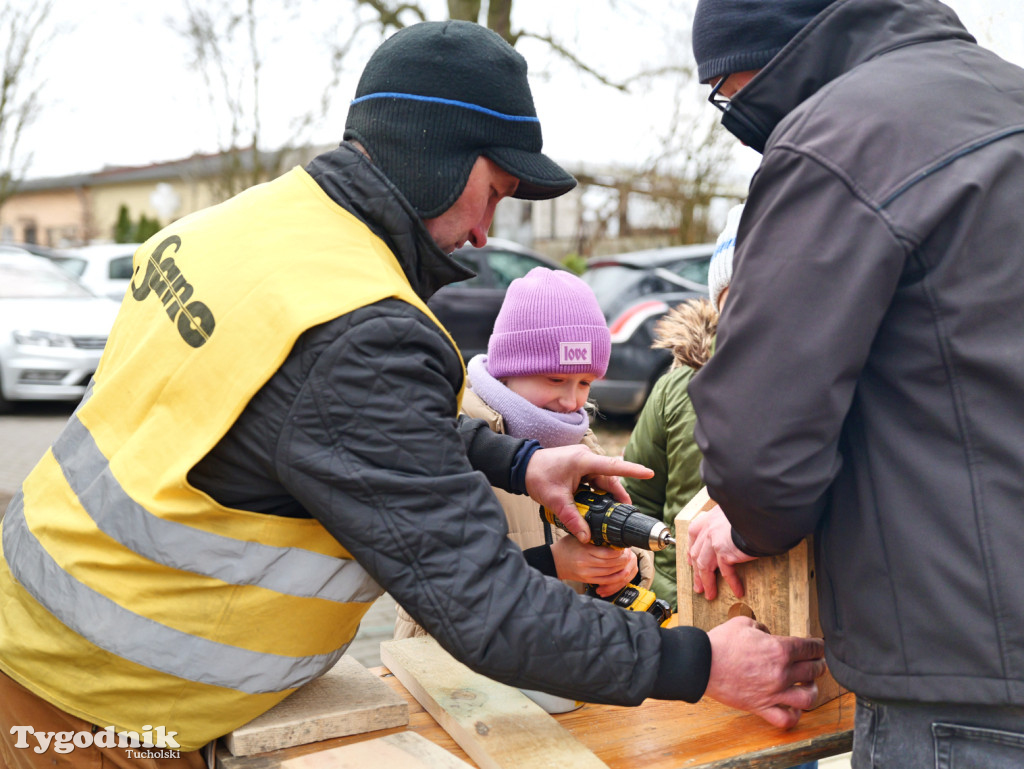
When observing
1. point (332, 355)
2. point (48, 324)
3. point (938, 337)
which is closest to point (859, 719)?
point (938, 337)

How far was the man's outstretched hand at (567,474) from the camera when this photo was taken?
2004mm

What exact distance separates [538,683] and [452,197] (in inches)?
33.2

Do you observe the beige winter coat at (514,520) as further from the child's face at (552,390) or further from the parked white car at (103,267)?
the parked white car at (103,267)

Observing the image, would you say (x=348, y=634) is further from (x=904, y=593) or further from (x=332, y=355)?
(x=904, y=593)

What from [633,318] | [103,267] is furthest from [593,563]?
[103,267]

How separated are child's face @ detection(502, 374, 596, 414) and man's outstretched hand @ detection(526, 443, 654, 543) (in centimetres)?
58

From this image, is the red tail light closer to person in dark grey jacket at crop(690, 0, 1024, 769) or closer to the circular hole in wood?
the circular hole in wood

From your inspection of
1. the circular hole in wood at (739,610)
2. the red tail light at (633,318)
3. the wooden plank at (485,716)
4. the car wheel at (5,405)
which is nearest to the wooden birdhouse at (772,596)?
the circular hole in wood at (739,610)

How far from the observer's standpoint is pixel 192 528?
1440mm

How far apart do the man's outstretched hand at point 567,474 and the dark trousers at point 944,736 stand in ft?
2.43

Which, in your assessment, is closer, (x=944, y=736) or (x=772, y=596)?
(x=944, y=736)

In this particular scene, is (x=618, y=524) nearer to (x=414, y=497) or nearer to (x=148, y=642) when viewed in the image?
(x=414, y=497)

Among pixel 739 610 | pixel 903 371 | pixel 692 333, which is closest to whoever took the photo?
pixel 903 371

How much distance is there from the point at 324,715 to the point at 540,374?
1.26m
